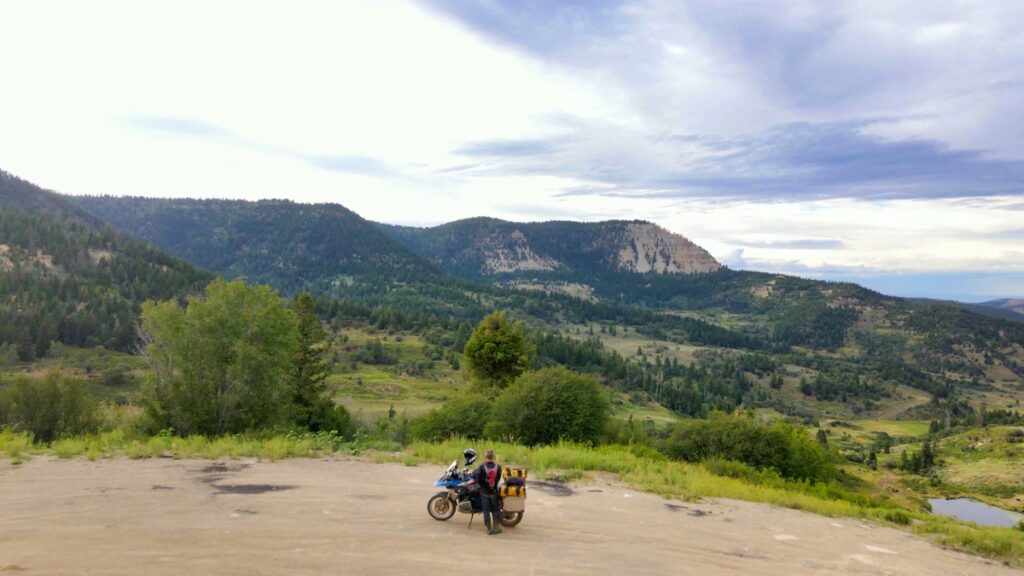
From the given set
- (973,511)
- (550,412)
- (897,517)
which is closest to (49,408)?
(550,412)

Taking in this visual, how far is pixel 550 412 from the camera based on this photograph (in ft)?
96.5

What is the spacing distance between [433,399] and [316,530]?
72.0 metres

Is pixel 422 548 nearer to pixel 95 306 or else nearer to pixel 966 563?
pixel 966 563

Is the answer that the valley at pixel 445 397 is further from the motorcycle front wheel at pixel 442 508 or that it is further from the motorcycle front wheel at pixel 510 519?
the motorcycle front wheel at pixel 442 508

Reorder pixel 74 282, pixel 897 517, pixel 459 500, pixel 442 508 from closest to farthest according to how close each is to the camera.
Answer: pixel 459 500
pixel 442 508
pixel 897 517
pixel 74 282

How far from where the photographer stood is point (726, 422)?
33031 mm

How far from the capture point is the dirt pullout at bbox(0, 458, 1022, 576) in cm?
957

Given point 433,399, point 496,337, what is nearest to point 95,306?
point 433,399

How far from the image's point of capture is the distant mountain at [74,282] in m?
102

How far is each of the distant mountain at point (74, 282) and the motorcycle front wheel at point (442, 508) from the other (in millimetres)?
109599

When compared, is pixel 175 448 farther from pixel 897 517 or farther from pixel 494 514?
pixel 897 517

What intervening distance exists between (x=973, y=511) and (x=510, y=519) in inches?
2826

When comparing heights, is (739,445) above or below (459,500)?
below

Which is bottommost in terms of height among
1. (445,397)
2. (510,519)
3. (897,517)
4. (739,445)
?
(445,397)
